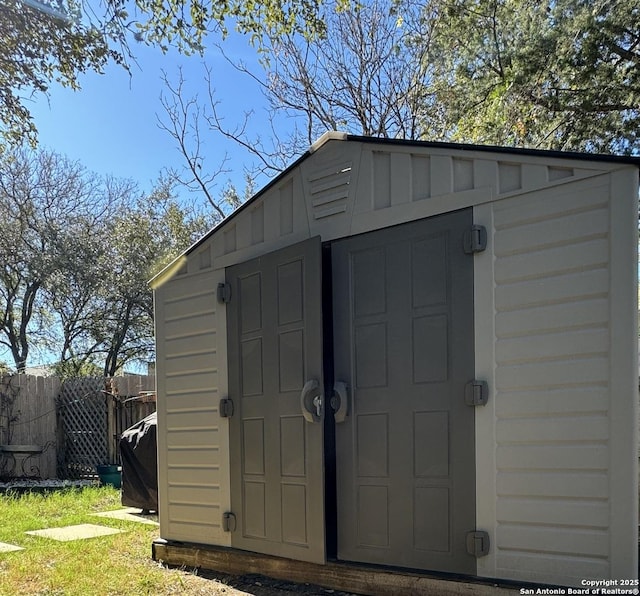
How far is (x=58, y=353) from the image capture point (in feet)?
48.4

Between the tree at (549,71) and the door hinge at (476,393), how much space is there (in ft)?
17.6

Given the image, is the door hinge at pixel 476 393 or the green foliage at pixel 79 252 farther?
the green foliage at pixel 79 252

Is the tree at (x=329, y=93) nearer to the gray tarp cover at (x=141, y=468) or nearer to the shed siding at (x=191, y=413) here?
the gray tarp cover at (x=141, y=468)

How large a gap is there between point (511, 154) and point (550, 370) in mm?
1016

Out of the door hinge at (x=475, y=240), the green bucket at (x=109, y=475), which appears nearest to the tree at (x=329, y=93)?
the green bucket at (x=109, y=475)

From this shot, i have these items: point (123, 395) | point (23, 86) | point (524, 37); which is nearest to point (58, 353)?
point (123, 395)

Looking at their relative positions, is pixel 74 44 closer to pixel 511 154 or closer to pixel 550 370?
pixel 511 154

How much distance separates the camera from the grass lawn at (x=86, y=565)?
3.48 m

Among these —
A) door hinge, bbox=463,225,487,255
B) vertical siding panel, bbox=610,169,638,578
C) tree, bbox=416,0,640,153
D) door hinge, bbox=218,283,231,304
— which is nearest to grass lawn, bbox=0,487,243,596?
door hinge, bbox=218,283,231,304

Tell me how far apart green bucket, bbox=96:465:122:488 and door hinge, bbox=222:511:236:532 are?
4.90 meters

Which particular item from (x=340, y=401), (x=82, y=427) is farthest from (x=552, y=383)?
(x=82, y=427)

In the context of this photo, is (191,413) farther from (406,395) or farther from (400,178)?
(400,178)

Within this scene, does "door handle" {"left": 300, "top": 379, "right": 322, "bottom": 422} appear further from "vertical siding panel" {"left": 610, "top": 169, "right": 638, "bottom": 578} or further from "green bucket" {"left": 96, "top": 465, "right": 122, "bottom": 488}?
"green bucket" {"left": 96, "top": 465, "right": 122, "bottom": 488}

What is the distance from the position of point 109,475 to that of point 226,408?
527cm
